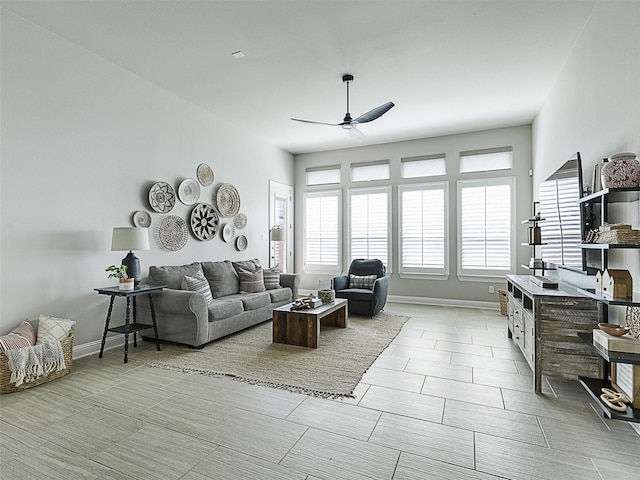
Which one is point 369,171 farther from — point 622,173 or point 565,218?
point 622,173

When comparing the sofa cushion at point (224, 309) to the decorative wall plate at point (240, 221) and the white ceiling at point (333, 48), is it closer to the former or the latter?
the decorative wall plate at point (240, 221)

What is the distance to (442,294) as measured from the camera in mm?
6516

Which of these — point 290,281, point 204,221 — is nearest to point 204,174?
point 204,221

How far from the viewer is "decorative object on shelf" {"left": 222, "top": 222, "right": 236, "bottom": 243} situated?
18.9ft

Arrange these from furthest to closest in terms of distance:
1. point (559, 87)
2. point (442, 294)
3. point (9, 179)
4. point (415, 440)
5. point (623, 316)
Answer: point (442, 294) → point (559, 87) → point (9, 179) → point (623, 316) → point (415, 440)

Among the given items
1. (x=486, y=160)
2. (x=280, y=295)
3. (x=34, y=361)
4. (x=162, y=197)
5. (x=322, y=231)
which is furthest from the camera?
(x=322, y=231)

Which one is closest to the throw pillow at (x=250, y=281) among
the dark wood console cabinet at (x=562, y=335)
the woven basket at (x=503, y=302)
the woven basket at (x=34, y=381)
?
the woven basket at (x=34, y=381)

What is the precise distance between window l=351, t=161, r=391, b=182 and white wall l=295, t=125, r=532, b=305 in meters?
0.11

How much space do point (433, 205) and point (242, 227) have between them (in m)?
3.64

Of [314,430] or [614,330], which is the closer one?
[614,330]

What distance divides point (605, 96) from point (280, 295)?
4.49m

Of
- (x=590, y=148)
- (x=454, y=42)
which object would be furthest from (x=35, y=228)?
(x=590, y=148)

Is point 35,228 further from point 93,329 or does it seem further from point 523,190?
point 523,190

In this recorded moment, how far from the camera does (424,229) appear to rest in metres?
6.67
